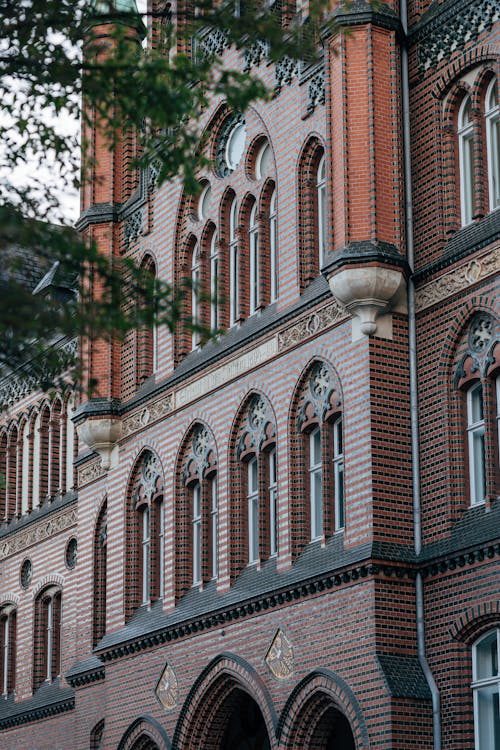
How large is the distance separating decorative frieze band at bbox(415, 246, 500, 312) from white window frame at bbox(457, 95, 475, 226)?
876mm

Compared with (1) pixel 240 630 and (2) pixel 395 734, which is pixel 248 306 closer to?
(1) pixel 240 630

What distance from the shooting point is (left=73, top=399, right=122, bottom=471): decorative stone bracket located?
29578mm

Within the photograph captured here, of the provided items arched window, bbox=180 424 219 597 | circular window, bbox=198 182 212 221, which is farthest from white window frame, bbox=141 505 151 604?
circular window, bbox=198 182 212 221

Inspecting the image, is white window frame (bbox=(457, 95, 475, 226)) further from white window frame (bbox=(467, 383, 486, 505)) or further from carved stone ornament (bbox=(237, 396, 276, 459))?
carved stone ornament (bbox=(237, 396, 276, 459))

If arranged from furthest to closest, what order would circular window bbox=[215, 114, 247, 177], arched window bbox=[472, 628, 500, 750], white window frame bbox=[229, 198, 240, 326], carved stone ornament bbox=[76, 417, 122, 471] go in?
1. carved stone ornament bbox=[76, 417, 122, 471]
2. circular window bbox=[215, 114, 247, 177]
3. white window frame bbox=[229, 198, 240, 326]
4. arched window bbox=[472, 628, 500, 750]

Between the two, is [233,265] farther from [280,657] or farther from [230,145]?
[280,657]

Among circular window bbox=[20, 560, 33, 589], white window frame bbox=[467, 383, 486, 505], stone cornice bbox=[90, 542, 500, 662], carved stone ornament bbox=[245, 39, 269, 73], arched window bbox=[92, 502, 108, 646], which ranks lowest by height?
stone cornice bbox=[90, 542, 500, 662]

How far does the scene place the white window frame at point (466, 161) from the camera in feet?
72.7

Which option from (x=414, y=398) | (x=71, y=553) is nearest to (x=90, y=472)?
(x=71, y=553)

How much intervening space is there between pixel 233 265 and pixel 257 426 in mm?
3272

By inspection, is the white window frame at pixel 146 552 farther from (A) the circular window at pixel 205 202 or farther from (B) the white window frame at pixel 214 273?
(A) the circular window at pixel 205 202

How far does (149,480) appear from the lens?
2856 cm

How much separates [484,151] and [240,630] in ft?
26.6

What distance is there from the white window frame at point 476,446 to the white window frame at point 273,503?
390 centimetres
